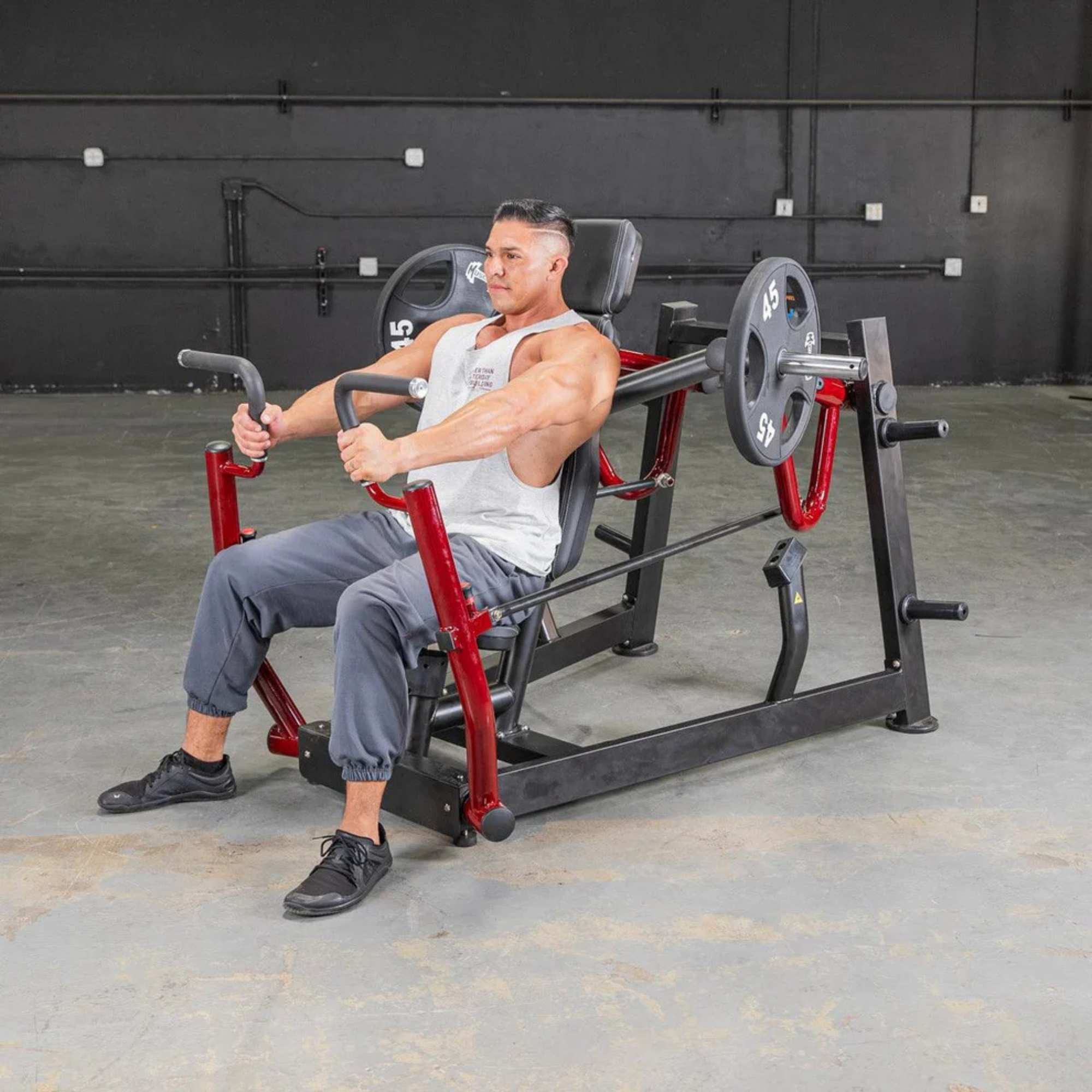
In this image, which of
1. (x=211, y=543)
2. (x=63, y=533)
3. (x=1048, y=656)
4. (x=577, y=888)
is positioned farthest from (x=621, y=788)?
(x=63, y=533)

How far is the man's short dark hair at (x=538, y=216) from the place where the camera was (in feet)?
8.62

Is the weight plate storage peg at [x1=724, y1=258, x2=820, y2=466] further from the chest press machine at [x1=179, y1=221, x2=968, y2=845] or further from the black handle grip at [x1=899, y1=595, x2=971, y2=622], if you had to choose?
the black handle grip at [x1=899, y1=595, x2=971, y2=622]

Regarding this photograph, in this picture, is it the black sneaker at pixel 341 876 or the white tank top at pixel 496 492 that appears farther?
the white tank top at pixel 496 492

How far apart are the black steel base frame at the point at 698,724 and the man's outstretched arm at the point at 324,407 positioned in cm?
57

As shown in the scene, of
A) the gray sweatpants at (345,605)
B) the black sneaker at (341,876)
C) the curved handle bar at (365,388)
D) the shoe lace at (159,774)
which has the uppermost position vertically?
the curved handle bar at (365,388)

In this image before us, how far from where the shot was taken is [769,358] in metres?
2.55

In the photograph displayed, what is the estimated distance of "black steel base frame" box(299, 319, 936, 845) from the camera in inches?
99.9

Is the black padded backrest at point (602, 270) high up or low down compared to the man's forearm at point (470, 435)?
up

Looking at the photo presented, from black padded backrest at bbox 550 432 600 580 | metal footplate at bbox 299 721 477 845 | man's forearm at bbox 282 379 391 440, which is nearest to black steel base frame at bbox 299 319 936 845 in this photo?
metal footplate at bbox 299 721 477 845

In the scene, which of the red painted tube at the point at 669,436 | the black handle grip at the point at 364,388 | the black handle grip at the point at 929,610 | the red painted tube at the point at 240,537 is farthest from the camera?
the red painted tube at the point at 669,436

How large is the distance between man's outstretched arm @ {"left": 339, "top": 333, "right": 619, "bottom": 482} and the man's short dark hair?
22cm

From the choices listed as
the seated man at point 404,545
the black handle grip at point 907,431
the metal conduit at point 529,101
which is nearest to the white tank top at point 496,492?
the seated man at point 404,545

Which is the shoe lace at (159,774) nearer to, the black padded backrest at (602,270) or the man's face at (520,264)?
the man's face at (520,264)

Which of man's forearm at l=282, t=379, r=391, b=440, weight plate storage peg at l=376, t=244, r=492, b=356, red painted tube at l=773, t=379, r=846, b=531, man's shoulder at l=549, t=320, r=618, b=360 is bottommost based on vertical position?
red painted tube at l=773, t=379, r=846, b=531
